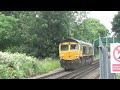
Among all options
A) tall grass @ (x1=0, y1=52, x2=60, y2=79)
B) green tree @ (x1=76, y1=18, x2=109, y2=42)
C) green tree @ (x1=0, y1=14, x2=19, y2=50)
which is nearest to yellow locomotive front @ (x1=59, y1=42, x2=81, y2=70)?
tall grass @ (x1=0, y1=52, x2=60, y2=79)

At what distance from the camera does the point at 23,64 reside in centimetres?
552

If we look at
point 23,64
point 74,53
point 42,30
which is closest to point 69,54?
point 74,53

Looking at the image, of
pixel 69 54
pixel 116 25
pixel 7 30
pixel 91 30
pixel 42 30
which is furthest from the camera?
pixel 69 54

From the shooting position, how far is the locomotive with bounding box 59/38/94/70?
18.7ft

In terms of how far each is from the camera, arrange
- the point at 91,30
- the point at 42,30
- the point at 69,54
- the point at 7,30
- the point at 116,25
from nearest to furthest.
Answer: the point at 116,25
the point at 7,30
the point at 91,30
the point at 42,30
the point at 69,54

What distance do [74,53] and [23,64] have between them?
121cm

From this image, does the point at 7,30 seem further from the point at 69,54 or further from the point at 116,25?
the point at 116,25

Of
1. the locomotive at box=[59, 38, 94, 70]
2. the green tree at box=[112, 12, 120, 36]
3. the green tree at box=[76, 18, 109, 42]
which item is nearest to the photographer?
the green tree at box=[112, 12, 120, 36]

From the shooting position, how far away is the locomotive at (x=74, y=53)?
571 cm

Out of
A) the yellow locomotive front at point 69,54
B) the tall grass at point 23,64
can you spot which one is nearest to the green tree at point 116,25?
the yellow locomotive front at point 69,54

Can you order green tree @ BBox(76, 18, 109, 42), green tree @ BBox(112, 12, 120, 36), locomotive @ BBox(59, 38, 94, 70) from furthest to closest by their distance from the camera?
locomotive @ BBox(59, 38, 94, 70) < green tree @ BBox(76, 18, 109, 42) < green tree @ BBox(112, 12, 120, 36)

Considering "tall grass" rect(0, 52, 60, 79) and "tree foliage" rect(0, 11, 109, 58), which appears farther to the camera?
"tree foliage" rect(0, 11, 109, 58)

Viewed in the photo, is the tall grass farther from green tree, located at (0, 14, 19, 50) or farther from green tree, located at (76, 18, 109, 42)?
green tree, located at (76, 18, 109, 42)

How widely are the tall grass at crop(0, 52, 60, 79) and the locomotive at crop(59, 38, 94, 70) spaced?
8.4 inches
